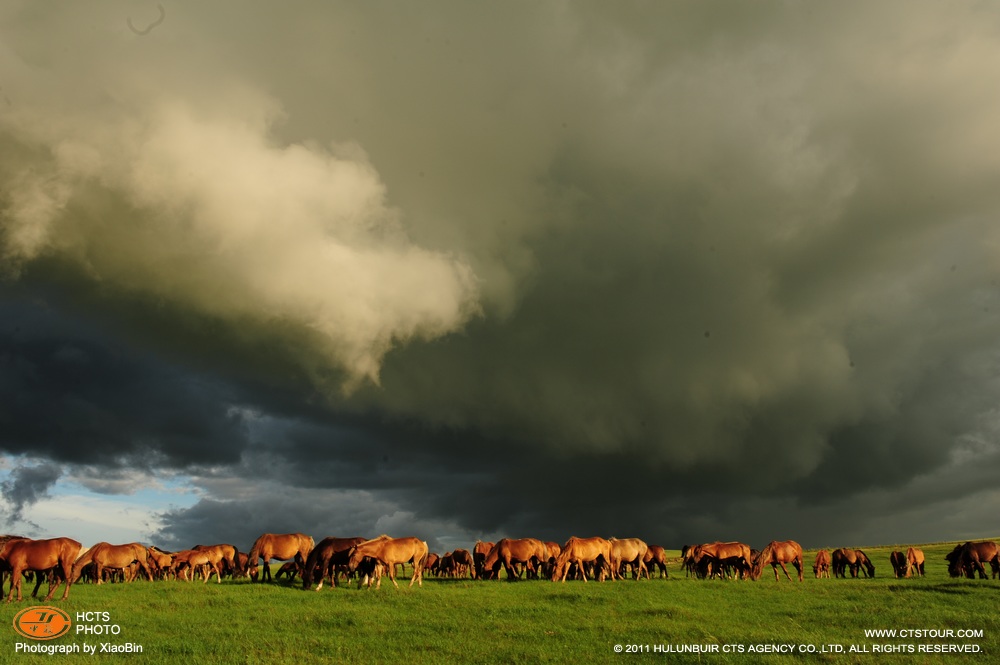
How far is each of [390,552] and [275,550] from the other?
8898 millimetres

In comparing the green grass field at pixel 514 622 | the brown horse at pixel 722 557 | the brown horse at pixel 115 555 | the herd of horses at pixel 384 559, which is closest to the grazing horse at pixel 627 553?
the herd of horses at pixel 384 559

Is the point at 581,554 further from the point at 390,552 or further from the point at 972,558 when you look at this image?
the point at 972,558

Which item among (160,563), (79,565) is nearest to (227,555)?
(160,563)

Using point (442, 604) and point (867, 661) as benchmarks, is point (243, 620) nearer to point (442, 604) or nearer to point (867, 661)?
point (442, 604)

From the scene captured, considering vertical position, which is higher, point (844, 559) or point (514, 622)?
point (844, 559)

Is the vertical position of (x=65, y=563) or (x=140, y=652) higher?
(x=65, y=563)

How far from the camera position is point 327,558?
1245 inches

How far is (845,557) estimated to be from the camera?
47.1 m

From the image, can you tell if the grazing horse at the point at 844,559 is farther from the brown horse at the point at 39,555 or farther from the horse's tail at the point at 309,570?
the brown horse at the point at 39,555

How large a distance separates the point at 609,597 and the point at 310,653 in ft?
45.4

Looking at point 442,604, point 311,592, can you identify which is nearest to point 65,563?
point 311,592

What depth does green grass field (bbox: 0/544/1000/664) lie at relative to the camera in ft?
56.2

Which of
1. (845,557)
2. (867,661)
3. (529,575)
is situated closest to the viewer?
(867,661)

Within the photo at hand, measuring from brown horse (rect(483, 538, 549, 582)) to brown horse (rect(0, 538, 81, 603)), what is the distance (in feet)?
68.6
